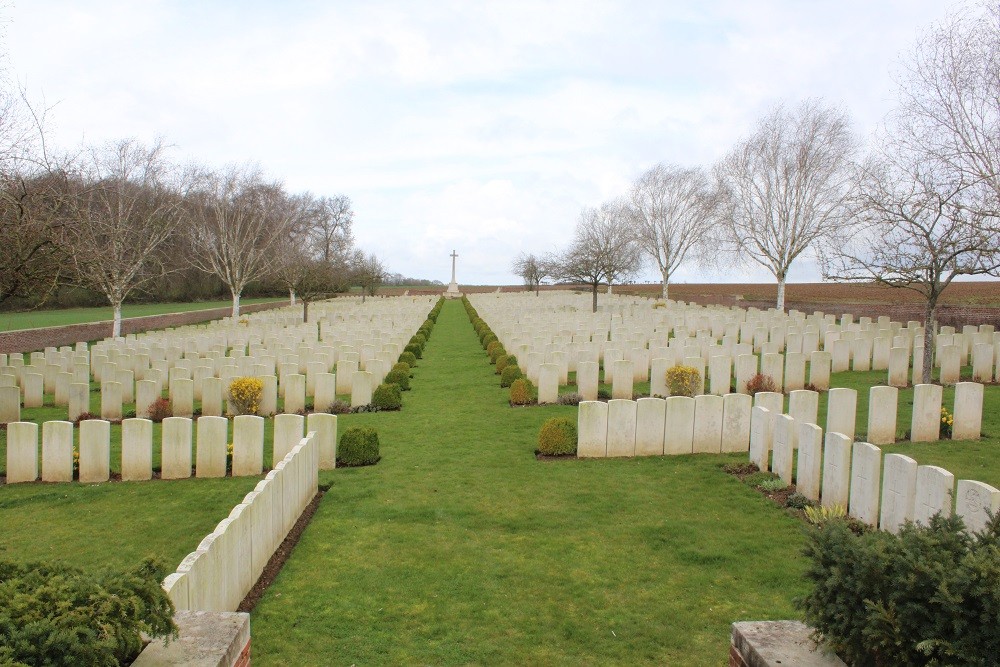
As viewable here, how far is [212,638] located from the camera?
3225 mm

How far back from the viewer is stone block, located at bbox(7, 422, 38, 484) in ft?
25.7

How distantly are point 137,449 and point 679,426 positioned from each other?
20.6ft

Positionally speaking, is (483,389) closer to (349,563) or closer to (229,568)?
(349,563)

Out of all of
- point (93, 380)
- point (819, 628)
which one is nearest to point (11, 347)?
point (93, 380)

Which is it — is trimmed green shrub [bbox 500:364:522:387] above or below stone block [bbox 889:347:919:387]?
below

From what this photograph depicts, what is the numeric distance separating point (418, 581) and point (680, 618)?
72.7 inches

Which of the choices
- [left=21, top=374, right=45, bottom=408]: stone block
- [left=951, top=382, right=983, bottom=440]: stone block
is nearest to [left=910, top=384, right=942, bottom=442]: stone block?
[left=951, top=382, right=983, bottom=440]: stone block

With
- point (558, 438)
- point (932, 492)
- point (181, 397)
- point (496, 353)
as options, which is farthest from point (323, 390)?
point (932, 492)

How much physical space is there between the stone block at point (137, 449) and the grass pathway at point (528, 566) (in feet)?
6.86

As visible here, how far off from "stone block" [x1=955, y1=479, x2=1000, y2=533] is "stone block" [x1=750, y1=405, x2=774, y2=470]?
115 inches

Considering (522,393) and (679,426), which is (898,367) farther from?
(522,393)

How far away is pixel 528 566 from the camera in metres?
5.32

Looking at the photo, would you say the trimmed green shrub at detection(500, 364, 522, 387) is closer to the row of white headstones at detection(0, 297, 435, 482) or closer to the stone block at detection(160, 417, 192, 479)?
the row of white headstones at detection(0, 297, 435, 482)

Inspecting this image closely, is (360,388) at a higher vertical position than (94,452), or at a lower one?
higher
